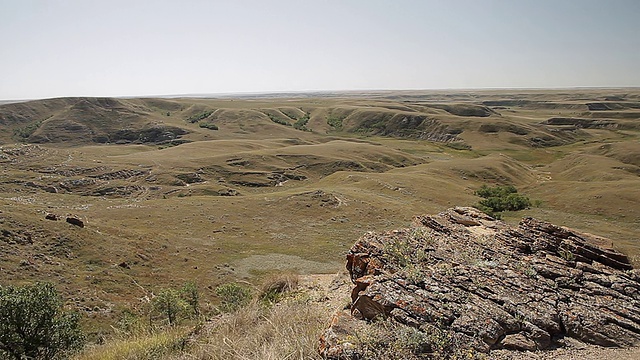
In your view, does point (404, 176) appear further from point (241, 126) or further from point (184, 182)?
point (241, 126)

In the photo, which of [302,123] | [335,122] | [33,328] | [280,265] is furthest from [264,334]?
[335,122]

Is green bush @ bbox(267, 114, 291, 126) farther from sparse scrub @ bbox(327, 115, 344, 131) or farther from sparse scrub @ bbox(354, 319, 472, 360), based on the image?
sparse scrub @ bbox(354, 319, 472, 360)

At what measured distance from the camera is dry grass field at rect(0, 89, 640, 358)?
107ft

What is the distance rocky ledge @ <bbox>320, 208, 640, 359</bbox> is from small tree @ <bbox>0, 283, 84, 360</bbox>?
11.9m

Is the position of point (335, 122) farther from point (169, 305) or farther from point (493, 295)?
point (493, 295)

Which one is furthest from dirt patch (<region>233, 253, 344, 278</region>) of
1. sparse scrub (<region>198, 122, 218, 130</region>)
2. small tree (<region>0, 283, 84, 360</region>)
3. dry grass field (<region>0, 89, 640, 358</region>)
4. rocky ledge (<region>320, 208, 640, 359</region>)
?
sparse scrub (<region>198, 122, 218, 130</region>)

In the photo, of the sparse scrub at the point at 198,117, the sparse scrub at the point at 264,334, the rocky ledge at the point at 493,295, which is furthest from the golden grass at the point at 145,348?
the sparse scrub at the point at 198,117

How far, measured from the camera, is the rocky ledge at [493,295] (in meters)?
7.78

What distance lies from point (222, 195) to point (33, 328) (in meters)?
56.3

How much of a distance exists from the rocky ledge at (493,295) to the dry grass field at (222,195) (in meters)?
7.73

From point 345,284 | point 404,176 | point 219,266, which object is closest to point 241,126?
point 404,176

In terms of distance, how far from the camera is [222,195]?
7044 cm

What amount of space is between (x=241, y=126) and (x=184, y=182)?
88712 mm

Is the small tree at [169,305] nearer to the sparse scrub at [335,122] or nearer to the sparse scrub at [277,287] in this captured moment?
the sparse scrub at [277,287]
